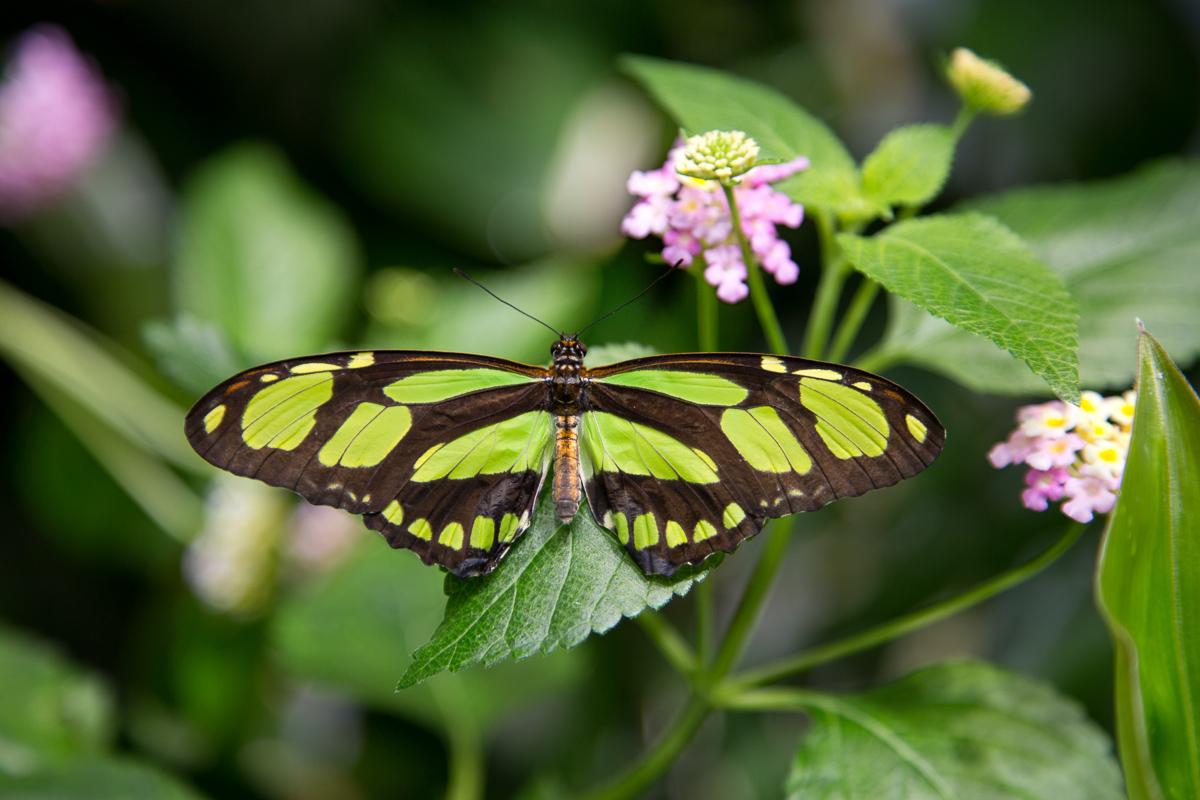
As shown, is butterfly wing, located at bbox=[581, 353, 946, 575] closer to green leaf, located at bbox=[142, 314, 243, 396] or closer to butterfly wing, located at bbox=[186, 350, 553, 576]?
butterfly wing, located at bbox=[186, 350, 553, 576]

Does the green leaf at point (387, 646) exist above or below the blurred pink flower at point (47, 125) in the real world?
below

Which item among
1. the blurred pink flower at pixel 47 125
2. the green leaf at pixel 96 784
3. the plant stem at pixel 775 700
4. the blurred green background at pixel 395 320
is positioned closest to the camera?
the plant stem at pixel 775 700

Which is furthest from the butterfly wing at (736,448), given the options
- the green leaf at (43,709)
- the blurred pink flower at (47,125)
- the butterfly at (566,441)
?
the blurred pink flower at (47,125)

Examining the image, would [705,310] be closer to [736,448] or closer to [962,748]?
[736,448]

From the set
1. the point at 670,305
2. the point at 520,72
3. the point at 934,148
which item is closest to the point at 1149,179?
the point at 934,148

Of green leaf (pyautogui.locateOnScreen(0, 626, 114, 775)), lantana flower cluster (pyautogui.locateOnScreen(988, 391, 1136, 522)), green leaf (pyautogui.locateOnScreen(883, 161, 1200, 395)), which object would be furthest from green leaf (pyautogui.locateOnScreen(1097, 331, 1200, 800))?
green leaf (pyautogui.locateOnScreen(0, 626, 114, 775))

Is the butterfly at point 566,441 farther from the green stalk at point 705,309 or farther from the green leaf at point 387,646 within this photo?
the green leaf at point 387,646

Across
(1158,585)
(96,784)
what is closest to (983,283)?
(1158,585)
